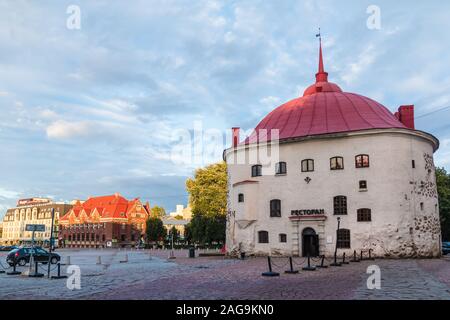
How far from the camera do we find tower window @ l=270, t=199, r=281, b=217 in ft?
125

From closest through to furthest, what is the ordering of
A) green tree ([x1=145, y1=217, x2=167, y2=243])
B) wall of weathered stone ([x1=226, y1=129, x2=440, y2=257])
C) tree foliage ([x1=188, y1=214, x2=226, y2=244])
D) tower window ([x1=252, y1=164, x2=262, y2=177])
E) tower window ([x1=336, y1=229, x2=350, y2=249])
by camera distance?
wall of weathered stone ([x1=226, y1=129, x2=440, y2=257]) < tower window ([x1=336, y1=229, x2=350, y2=249]) < tower window ([x1=252, y1=164, x2=262, y2=177]) < tree foliage ([x1=188, y1=214, x2=226, y2=244]) < green tree ([x1=145, y1=217, x2=167, y2=243])

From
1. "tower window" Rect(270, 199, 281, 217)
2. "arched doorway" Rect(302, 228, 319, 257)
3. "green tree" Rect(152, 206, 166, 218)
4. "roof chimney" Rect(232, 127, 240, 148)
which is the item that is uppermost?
"roof chimney" Rect(232, 127, 240, 148)

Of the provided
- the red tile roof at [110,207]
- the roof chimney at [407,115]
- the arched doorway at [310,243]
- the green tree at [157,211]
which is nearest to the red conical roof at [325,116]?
the roof chimney at [407,115]

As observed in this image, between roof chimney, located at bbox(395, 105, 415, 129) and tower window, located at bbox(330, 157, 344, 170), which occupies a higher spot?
roof chimney, located at bbox(395, 105, 415, 129)

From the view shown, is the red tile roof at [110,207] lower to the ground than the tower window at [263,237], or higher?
higher

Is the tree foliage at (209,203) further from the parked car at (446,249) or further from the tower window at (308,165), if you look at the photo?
the parked car at (446,249)

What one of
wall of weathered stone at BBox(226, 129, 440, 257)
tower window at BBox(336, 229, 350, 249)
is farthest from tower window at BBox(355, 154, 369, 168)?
tower window at BBox(336, 229, 350, 249)

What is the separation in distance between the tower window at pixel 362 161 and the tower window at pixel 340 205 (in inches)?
120

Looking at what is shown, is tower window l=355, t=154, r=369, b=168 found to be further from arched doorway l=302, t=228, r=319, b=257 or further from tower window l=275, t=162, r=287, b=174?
arched doorway l=302, t=228, r=319, b=257

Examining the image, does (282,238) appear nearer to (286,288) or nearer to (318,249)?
(318,249)

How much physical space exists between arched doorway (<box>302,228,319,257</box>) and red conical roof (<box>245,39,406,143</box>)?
28.4 ft

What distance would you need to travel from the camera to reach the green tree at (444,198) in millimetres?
52750

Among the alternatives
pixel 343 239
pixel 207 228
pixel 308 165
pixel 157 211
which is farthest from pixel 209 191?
pixel 157 211
